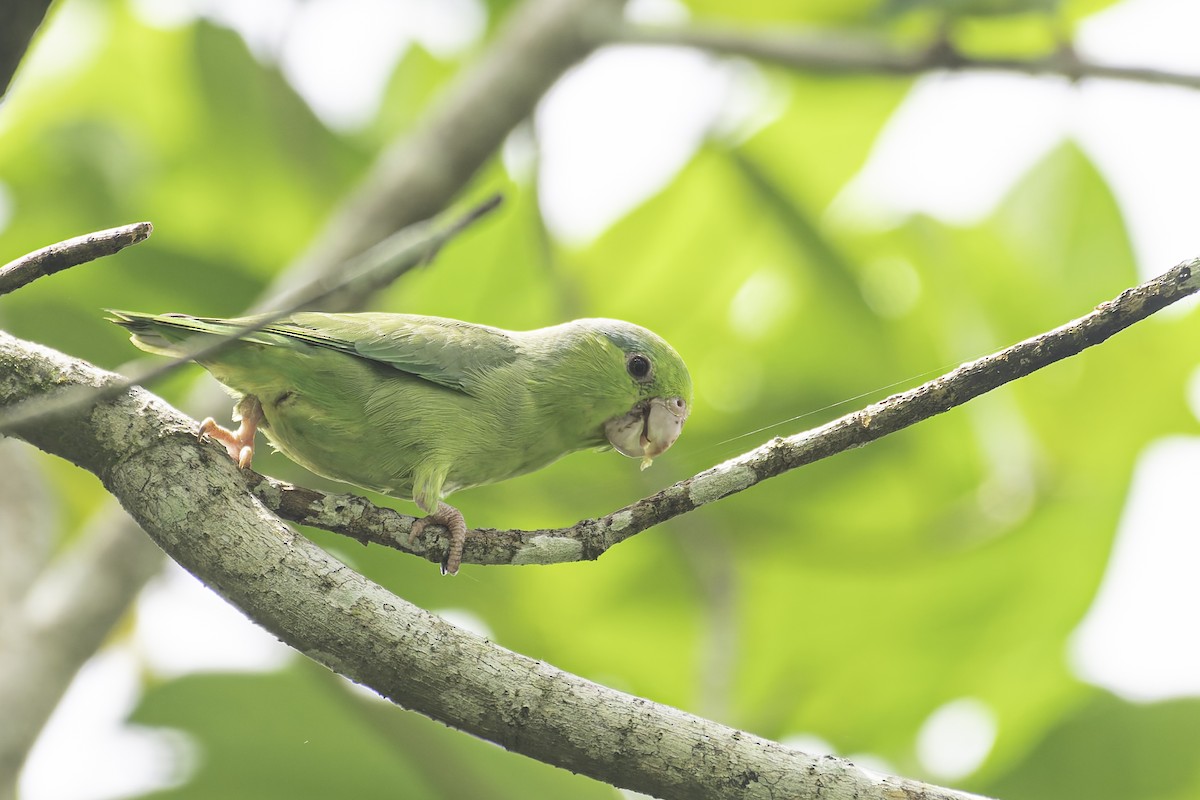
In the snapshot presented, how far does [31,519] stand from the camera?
534 centimetres

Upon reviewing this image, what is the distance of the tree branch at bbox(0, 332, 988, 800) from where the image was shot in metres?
2.24

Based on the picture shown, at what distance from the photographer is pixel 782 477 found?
559 centimetres

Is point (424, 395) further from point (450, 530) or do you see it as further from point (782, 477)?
point (782, 477)

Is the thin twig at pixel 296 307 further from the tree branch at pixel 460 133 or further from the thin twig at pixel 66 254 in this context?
the tree branch at pixel 460 133

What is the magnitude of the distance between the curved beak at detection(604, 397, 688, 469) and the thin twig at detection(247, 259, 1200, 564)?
1236mm

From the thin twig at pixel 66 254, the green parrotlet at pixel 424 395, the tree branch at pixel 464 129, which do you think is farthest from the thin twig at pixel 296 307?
the tree branch at pixel 464 129

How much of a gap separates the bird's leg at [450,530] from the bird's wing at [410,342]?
0.62 m

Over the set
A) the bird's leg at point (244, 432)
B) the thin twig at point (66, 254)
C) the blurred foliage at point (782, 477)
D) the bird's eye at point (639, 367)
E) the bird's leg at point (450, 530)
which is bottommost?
the thin twig at point (66, 254)

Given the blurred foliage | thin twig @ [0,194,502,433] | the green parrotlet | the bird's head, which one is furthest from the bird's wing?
the blurred foliage

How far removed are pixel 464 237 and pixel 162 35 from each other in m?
2.91

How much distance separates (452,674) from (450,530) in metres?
0.67

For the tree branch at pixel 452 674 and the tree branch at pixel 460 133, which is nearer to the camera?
the tree branch at pixel 452 674

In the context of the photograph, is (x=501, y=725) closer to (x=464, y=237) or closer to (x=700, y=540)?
(x=700, y=540)

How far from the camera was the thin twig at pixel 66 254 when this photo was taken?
83.5 inches
